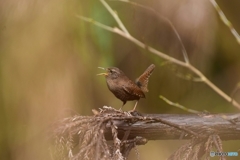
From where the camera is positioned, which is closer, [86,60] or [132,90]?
[132,90]

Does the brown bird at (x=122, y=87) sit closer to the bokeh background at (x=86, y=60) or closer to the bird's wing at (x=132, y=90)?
the bird's wing at (x=132, y=90)

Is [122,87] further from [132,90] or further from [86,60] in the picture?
[86,60]

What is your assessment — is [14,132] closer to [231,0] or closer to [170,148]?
[170,148]

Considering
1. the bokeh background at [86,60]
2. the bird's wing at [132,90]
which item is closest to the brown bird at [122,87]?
the bird's wing at [132,90]

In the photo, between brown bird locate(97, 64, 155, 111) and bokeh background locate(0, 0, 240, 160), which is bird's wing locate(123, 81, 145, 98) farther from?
bokeh background locate(0, 0, 240, 160)

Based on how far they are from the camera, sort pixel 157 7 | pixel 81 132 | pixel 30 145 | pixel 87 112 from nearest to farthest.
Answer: pixel 81 132 < pixel 30 145 < pixel 87 112 < pixel 157 7

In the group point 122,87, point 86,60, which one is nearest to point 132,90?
point 122,87

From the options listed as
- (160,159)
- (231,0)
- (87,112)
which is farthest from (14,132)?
(231,0)

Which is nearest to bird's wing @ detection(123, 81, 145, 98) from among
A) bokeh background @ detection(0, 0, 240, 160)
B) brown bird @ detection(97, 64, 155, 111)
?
brown bird @ detection(97, 64, 155, 111)
